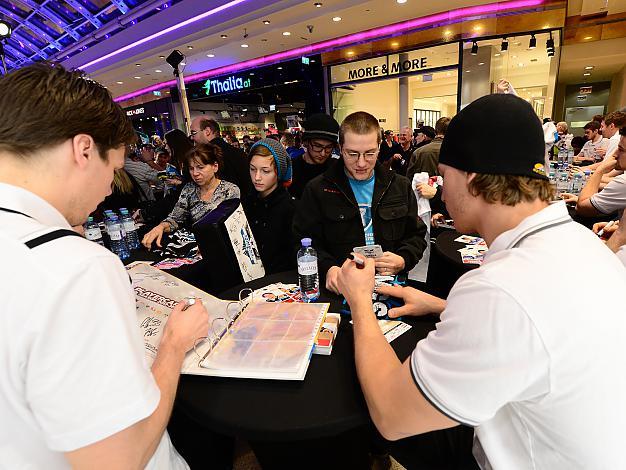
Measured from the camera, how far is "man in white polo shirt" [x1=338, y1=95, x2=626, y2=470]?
658mm

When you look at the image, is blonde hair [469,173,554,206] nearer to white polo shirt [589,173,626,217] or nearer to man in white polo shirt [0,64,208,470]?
man in white polo shirt [0,64,208,470]

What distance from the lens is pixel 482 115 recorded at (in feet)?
3.05

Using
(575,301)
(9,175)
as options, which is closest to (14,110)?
(9,175)

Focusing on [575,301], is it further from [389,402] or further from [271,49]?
[271,49]

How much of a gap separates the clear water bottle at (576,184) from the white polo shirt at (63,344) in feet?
17.0

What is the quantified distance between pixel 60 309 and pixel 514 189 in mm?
1044

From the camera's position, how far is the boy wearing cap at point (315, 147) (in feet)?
10.4

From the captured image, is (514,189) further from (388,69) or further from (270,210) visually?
(388,69)

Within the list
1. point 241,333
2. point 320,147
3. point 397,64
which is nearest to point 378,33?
point 397,64

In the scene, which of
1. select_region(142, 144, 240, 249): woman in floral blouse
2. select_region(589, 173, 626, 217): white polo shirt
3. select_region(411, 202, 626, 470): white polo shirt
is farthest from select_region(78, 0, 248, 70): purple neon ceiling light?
select_region(411, 202, 626, 470): white polo shirt

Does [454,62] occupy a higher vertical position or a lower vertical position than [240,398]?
higher

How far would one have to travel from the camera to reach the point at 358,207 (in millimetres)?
2025

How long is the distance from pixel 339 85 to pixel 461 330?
1003cm

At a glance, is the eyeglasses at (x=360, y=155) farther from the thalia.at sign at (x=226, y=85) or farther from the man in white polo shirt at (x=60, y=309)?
the thalia.at sign at (x=226, y=85)
